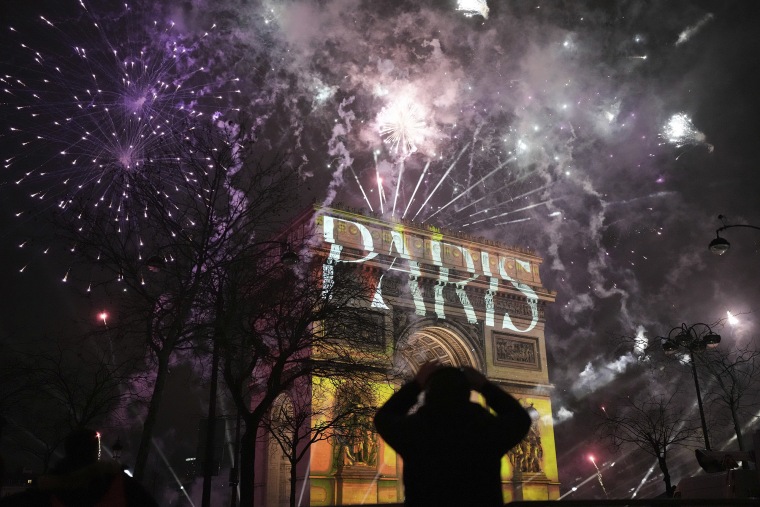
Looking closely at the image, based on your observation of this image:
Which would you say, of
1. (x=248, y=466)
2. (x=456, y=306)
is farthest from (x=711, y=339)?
(x=456, y=306)

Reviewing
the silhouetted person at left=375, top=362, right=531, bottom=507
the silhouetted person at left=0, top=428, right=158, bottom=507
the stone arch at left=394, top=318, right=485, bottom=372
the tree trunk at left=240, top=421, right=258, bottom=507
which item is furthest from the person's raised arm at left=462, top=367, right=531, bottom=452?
the stone arch at left=394, top=318, right=485, bottom=372

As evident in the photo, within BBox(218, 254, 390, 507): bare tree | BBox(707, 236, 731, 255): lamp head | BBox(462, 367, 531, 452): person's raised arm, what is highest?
BBox(707, 236, 731, 255): lamp head

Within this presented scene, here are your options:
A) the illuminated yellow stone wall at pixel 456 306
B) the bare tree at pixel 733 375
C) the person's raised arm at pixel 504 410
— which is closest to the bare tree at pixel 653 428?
the bare tree at pixel 733 375

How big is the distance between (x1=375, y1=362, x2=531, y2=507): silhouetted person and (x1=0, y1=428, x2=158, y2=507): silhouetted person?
5.64ft

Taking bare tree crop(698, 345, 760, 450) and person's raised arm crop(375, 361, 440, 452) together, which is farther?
bare tree crop(698, 345, 760, 450)

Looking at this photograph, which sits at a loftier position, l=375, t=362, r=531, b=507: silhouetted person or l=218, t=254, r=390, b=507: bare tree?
l=218, t=254, r=390, b=507: bare tree

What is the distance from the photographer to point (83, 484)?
3.74 m

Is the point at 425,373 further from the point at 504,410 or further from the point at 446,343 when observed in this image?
the point at 446,343

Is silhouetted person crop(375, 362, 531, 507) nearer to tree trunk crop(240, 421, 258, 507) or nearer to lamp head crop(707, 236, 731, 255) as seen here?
tree trunk crop(240, 421, 258, 507)

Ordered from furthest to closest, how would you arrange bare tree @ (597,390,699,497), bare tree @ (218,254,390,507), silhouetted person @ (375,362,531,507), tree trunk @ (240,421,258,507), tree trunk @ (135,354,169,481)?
bare tree @ (597,390,699,497) < bare tree @ (218,254,390,507) < tree trunk @ (240,421,258,507) < tree trunk @ (135,354,169,481) < silhouetted person @ (375,362,531,507)

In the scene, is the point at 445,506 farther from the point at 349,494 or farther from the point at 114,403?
the point at 114,403

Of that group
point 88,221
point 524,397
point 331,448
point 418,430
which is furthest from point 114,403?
point 418,430

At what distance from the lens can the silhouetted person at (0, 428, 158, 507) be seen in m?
3.75

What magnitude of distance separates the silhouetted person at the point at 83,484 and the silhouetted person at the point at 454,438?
1.72 m
